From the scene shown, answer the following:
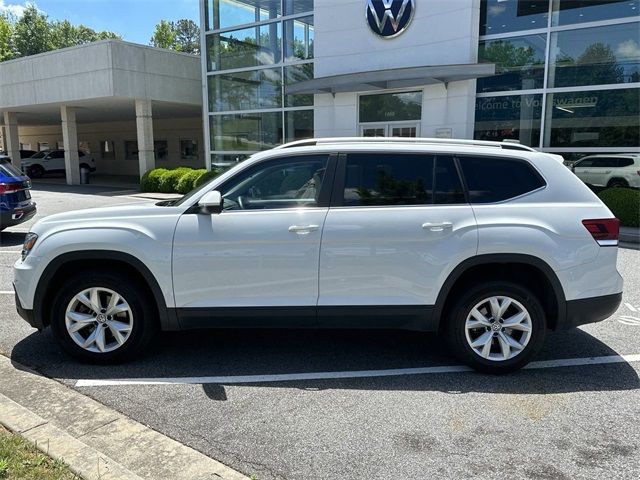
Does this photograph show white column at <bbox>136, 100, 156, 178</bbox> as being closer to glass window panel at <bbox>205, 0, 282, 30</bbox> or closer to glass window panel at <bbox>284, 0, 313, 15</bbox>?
glass window panel at <bbox>205, 0, 282, 30</bbox>

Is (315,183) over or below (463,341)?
over

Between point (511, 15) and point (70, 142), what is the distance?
20.5 m

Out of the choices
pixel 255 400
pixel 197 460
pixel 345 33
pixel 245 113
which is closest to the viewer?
pixel 197 460

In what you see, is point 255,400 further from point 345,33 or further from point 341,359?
point 345,33

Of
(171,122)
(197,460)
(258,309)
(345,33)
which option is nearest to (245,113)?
(345,33)

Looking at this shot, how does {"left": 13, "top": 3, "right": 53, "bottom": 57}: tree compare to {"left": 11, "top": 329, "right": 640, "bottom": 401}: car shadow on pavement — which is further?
{"left": 13, "top": 3, "right": 53, "bottom": 57}: tree

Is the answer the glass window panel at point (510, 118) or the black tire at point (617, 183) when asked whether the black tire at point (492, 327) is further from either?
the glass window panel at point (510, 118)

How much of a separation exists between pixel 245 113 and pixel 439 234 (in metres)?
17.7

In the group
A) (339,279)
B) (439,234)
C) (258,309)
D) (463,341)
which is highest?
(439,234)

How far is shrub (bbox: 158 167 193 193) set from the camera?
20531mm

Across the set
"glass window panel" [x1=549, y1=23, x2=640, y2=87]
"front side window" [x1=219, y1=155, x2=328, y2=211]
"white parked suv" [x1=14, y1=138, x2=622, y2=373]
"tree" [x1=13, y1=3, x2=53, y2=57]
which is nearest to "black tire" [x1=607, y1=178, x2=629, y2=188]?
"glass window panel" [x1=549, y1=23, x2=640, y2=87]

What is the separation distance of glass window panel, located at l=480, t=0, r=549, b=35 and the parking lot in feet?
38.4

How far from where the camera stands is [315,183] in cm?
419

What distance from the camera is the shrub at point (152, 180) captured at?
21.3m
